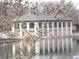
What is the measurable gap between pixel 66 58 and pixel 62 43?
7409 millimetres

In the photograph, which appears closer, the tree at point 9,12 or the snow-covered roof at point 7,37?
the tree at point 9,12

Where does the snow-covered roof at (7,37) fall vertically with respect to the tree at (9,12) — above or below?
below

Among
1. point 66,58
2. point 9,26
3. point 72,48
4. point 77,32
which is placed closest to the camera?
point 9,26

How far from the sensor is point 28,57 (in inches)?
187

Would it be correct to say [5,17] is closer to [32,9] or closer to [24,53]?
[24,53]

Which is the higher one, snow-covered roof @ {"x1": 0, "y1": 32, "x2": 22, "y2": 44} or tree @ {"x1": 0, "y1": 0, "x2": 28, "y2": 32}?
tree @ {"x1": 0, "y1": 0, "x2": 28, "y2": 32}

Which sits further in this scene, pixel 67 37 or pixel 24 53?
pixel 67 37

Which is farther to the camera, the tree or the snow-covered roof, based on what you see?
the snow-covered roof

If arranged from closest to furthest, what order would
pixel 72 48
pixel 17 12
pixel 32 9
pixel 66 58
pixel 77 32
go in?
pixel 17 12, pixel 32 9, pixel 66 58, pixel 72 48, pixel 77 32

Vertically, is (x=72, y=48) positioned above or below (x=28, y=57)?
below

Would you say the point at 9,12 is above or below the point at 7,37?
above

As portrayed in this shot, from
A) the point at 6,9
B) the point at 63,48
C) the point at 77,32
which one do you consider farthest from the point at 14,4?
the point at 77,32

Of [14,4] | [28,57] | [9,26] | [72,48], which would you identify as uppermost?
[14,4]

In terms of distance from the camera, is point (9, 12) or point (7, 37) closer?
point (9, 12)
